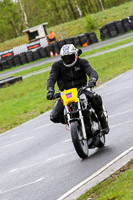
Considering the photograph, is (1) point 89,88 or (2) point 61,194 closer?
(2) point 61,194

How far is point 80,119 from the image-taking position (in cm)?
779

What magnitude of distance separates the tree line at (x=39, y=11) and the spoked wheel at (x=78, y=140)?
3263 inches

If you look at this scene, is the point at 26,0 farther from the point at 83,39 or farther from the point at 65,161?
the point at 65,161

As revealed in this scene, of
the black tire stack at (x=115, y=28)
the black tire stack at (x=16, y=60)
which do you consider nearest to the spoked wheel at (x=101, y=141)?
the black tire stack at (x=115, y=28)

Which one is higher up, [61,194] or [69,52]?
[69,52]

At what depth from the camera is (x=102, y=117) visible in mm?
8445

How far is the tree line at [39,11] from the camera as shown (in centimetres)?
9181

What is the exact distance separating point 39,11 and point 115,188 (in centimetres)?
9740

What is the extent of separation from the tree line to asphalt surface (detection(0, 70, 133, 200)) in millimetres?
77709

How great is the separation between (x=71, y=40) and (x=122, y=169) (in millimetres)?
38467

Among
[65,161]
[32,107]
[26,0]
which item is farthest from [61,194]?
[26,0]

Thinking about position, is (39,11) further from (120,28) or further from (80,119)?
(80,119)

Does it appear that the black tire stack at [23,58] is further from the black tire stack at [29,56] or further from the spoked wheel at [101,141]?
the spoked wheel at [101,141]

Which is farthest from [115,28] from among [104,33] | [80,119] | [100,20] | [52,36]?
[80,119]
